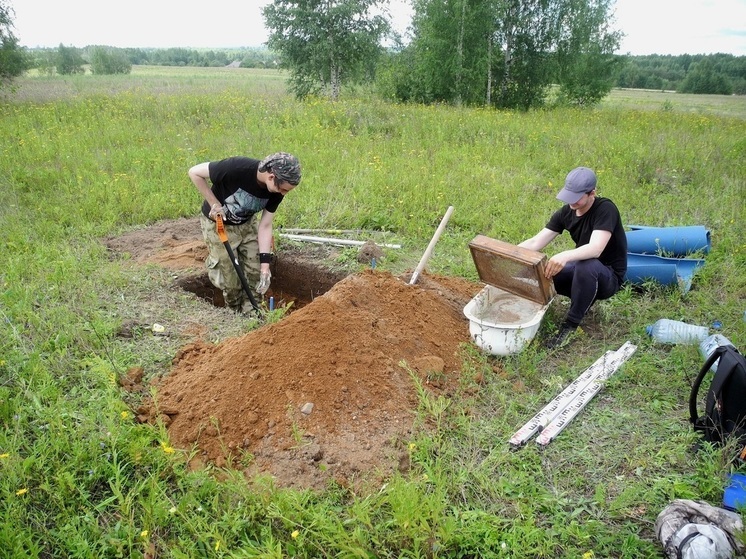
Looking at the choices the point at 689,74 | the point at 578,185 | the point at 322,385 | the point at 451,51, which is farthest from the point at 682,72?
the point at 322,385

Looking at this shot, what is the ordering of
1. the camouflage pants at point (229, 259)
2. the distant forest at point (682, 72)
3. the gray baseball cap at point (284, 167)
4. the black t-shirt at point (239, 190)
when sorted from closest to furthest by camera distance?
the gray baseball cap at point (284, 167) < the black t-shirt at point (239, 190) < the camouflage pants at point (229, 259) < the distant forest at point (682, 72)

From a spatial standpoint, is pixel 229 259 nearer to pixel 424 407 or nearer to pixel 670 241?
pixel 424 407

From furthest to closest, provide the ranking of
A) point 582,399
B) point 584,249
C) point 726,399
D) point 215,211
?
point 215,211 < point 584,249 < point 582,399 < point 726,399

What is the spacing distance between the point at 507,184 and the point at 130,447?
18.1 feet

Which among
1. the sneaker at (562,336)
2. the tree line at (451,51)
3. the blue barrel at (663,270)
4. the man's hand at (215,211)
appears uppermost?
the tree line at (451,51)

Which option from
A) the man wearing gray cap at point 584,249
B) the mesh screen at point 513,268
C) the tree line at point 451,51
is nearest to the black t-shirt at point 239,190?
the mesh screen at point 513,268

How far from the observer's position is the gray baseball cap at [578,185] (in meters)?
3.23

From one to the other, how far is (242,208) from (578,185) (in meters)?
2.52

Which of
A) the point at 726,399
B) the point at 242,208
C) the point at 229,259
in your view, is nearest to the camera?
the point at 726,399

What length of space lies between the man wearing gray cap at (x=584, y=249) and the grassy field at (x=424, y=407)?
371 millimetres

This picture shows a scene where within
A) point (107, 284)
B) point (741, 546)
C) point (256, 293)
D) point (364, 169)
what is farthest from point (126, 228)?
point (741, 546)

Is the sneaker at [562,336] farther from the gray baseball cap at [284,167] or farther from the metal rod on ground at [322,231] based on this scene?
the metal rod on ground at [322,231]

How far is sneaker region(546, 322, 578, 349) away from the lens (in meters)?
3.52

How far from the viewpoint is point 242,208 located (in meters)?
4.05
